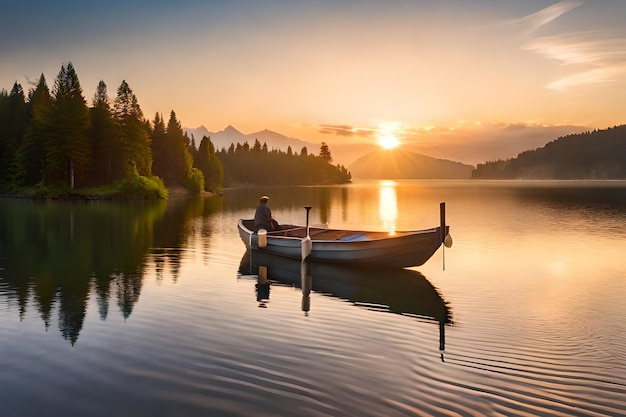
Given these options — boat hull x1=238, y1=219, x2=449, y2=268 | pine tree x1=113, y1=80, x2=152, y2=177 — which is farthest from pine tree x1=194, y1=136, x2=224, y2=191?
boat hull x1=238, y1=219, x2=449, y2=268

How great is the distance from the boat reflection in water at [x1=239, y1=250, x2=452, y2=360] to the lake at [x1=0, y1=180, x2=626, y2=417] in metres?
0.13

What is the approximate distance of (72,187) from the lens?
283 ft

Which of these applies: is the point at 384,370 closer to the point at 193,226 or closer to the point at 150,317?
the point at 150,317

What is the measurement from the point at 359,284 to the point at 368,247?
3.19 metres

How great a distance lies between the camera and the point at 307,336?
13.3 meters

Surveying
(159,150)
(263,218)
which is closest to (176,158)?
(159,150)

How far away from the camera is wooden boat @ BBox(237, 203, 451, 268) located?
22.9 m

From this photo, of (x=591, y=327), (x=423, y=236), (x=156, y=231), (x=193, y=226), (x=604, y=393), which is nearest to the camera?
(x=604, y=393)

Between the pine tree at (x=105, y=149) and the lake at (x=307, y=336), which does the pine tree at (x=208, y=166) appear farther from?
the lake at (x=307, y=336)

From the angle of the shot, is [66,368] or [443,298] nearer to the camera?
[66,368]

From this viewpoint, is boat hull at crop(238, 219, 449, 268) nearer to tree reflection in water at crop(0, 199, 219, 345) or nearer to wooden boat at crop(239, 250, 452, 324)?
wooden boat at crop(239, 250, 452, 324)

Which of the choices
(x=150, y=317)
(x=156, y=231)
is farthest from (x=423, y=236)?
(x=156, y=231)

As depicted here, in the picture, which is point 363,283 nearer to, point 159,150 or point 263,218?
point 263,218

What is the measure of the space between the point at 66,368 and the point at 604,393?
36.4 feet
